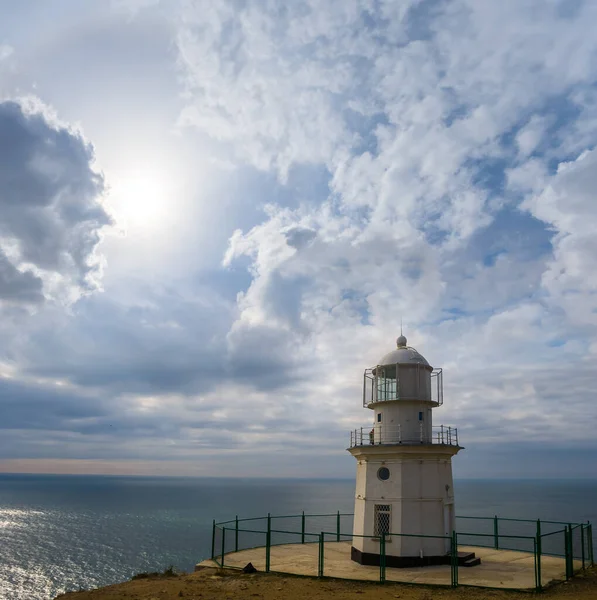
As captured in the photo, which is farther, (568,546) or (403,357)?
(403,357)

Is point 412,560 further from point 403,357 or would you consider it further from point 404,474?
point 403,357

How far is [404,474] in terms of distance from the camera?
2433 centimetres

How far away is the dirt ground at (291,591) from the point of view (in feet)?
60.3

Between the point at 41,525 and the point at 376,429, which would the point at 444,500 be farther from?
the point at 41,525

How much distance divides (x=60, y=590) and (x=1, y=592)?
4754mm

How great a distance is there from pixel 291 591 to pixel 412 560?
22.3 ft

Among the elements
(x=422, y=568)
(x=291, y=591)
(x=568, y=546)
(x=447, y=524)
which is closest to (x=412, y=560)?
(x=422, y=568)

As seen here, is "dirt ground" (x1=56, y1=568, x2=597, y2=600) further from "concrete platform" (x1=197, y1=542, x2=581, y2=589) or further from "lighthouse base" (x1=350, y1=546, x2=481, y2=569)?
"lighthouse base" (x1=350, y1=546, x2=481, y2=569)

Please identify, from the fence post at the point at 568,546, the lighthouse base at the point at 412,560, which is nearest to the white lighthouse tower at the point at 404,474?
the lighthouse base at the point at 412,560

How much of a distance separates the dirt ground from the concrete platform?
87 cm

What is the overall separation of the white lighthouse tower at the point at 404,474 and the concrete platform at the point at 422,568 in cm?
101

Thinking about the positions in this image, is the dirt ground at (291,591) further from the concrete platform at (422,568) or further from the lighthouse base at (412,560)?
the lighthouse base at (412,560)

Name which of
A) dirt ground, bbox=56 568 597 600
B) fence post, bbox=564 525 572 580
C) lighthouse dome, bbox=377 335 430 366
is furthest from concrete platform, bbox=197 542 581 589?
lighthouse dome, bbox=377 335 430 366

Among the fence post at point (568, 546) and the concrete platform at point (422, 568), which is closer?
the concrete platform at point (422, 568)
